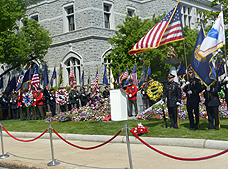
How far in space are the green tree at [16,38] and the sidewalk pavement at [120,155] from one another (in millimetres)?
14962

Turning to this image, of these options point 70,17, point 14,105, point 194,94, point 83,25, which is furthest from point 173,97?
point 70,17

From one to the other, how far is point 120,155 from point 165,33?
4.65 meters

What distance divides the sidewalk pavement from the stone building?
16611 millimetres

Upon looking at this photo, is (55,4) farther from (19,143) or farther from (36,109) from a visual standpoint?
(19,143)

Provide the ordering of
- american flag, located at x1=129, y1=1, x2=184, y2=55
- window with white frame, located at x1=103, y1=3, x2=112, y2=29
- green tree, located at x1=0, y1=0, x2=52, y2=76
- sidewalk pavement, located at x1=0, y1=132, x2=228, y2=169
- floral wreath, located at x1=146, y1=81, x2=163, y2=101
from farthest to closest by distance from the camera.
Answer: window with white frame, located at x1=103, y1=3, x2=112, y2=29 < green tree, located at x1=0, y1=0, x2=52, y2=76 < floral wreath, located at x1=146, y1=81, x2=163, y2=101 < american flag, located at x1=129, y1=1, x2=184, y2=55 < sidewalk pavement, located at x1=0, y1=132, x2=228, y2=169

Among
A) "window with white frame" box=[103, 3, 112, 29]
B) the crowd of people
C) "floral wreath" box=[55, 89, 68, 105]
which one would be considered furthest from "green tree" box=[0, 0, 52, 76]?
"floral wreath" box=[55, 89, 68, 105]

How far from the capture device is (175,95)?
34.0 feet

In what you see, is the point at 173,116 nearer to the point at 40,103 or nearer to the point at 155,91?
the point at 155,91

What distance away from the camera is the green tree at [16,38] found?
2247 centimetres

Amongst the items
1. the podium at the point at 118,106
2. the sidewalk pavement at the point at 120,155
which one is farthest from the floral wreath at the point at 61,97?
the sidewalk pavement at the point at 120,155

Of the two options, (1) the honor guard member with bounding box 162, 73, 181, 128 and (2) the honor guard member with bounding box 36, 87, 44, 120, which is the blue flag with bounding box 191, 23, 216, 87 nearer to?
(1) the honor guard member with bounding box 162, 73, 181, 128

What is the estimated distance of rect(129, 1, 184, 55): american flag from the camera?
388 inches

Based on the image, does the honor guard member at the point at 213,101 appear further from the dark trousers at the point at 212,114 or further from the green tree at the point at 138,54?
the green tree at the point at 138,54

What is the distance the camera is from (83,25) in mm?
26312
